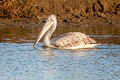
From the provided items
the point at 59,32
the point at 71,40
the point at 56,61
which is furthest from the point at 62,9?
the point at 56,61

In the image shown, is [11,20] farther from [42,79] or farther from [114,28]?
[42,79]

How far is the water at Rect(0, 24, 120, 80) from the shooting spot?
998 cm

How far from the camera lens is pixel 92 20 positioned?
66.4 feet

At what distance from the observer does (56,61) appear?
11.6 m

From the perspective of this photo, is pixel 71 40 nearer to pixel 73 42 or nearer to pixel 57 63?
pixel 73 42

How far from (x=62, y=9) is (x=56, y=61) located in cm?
948

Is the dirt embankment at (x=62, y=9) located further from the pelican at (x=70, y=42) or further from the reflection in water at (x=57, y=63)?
the reflection in water at (x=57, y=63)

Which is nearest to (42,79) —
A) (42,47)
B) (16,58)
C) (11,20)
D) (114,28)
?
(16,58)

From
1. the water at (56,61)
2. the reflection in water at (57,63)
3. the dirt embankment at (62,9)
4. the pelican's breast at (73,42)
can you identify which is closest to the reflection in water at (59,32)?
the water at (56,61)

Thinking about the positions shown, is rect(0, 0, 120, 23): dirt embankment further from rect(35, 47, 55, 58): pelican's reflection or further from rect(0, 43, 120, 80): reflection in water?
rect(35, 47, 55, 58): pelican's reflection

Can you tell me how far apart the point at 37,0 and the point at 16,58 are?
31.0 feet

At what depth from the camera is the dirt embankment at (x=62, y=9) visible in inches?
799

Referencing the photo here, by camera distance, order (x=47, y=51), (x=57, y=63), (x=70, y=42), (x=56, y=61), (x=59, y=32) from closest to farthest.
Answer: (x=57, y=63) → (x=56, y=61) → (x=47, y=51) → (x=70, y=42) → (x=59, y=32)

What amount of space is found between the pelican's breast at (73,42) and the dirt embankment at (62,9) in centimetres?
602
